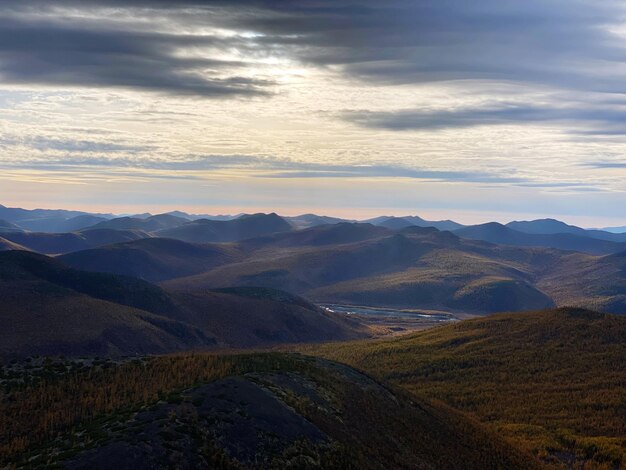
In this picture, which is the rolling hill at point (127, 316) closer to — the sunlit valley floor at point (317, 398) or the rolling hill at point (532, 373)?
the sunlit valley floor at point (317, 398)

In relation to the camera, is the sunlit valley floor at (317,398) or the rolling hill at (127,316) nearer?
the sunlit valley floor at (317,398)

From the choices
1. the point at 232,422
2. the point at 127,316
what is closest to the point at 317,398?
the point at 232,422

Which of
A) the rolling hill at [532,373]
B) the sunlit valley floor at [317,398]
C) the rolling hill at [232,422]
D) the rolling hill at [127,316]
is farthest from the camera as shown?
the rolling hill at [127,316]

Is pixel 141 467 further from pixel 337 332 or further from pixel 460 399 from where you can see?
pixel 337 332

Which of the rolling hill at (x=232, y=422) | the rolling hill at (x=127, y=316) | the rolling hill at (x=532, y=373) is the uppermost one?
the rolling hill at (x=232, y=422)

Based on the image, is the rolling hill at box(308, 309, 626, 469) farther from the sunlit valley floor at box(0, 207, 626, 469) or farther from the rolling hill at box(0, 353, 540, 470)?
the rolling hill at box(0, 353, 540, 470)

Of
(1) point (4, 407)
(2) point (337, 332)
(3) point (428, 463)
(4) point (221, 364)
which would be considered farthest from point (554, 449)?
(2) point (337, 332)

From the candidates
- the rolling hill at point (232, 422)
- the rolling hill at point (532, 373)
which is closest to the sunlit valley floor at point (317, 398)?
the rolling hill at point (232, 422)
